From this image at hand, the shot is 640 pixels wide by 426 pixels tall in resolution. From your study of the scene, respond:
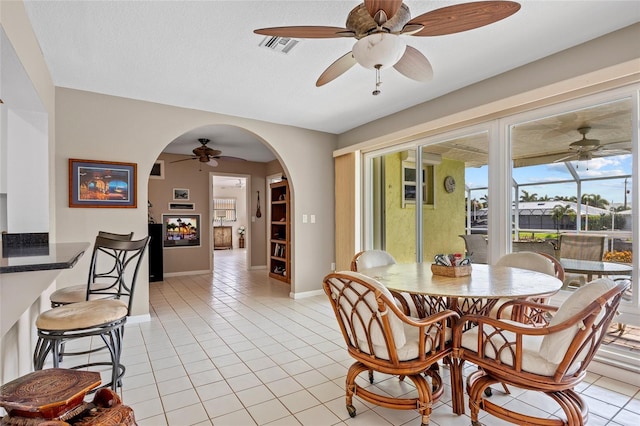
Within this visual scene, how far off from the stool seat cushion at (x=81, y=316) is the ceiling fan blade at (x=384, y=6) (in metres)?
2.31

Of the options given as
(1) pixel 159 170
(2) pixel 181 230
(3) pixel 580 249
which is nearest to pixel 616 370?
(3) pixel 580 249

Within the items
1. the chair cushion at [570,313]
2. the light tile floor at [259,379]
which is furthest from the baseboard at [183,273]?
the chair cushion at [570,313]

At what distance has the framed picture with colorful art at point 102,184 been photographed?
11.4ft

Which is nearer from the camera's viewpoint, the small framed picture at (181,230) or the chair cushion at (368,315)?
the chair cushion at (368,315)

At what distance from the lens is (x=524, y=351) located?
1631mm

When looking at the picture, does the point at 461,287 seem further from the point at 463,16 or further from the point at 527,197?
the point at 527,197

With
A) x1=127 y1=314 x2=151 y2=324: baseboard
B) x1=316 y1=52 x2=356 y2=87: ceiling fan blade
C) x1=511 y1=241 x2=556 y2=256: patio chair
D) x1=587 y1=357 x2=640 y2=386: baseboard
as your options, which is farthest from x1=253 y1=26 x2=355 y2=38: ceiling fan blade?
x1=127 y1=314 x2=151 y2=324: baseboard

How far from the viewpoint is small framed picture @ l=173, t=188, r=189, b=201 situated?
6.94 metres

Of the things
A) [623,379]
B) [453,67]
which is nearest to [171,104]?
[453,67]

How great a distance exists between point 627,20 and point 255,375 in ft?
12.3

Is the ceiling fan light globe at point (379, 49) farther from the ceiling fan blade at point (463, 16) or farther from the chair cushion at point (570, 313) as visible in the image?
the chair cushion at point (570, 313)

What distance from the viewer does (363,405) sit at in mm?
2070

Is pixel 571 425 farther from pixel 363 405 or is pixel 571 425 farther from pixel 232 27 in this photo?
pixel 232 27

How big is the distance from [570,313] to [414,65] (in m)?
1.69
